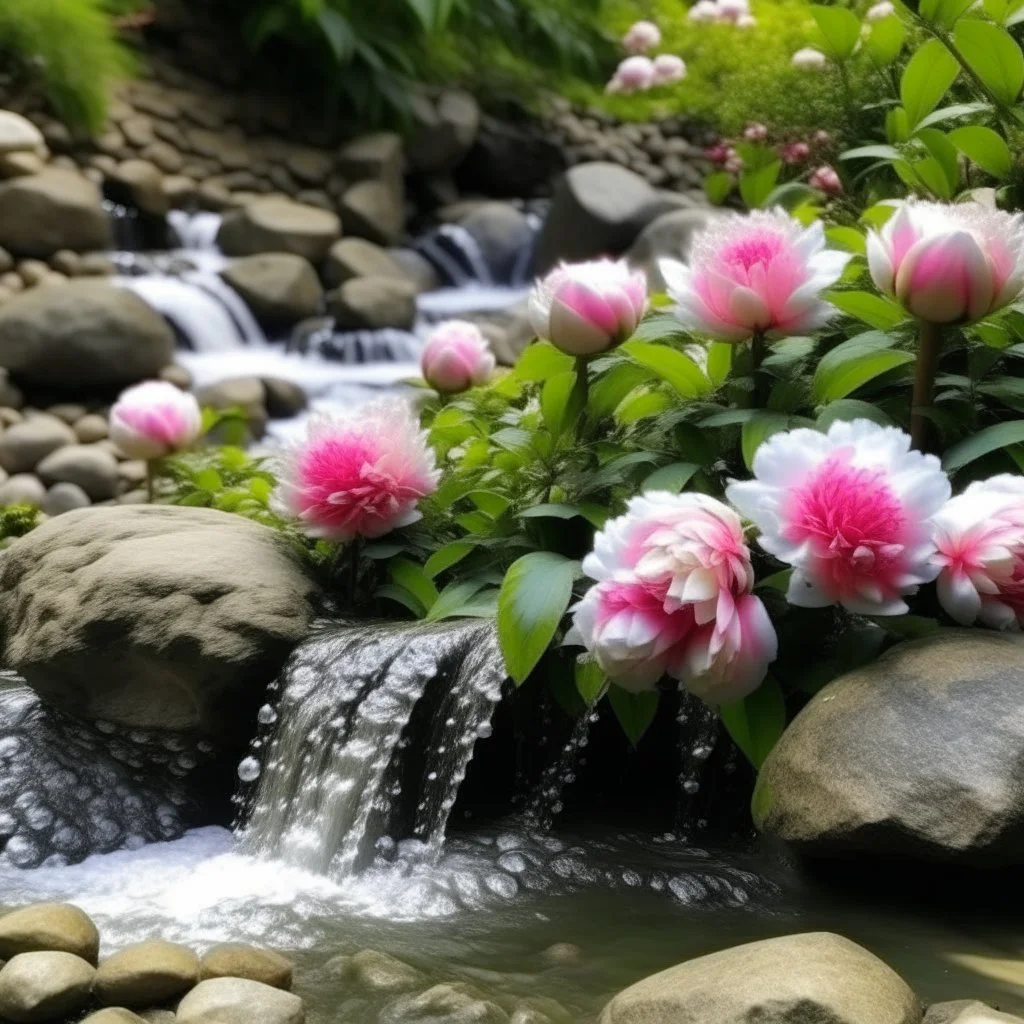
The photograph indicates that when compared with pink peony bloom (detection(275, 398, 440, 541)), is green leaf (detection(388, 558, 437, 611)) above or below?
below

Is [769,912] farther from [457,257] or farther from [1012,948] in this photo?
[457,257]

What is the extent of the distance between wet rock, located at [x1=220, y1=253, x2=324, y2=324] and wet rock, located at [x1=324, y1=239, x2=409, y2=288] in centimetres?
31

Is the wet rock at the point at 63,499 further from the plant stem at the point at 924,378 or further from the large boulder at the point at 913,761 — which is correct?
the large boulder at the point at 913,761

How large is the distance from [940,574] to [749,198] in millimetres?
2019

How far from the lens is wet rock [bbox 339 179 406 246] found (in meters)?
8.80

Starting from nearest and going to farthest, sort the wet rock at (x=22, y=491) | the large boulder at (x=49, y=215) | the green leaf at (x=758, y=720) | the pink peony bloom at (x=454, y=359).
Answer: the green leaf at (x=758, y=720) < the pink peony bloom at (x=454, y=359) < the wet rock at (x=22, y=491) < the large boulder at (x=49, y=215)

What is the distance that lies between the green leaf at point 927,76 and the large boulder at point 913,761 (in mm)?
1163

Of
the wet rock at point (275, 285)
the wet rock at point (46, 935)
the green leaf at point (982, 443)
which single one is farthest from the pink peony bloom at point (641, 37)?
the wet rock at point (46, 935)

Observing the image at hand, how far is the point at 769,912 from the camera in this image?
186 centimetres

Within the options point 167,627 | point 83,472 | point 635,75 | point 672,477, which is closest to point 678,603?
point 672,477

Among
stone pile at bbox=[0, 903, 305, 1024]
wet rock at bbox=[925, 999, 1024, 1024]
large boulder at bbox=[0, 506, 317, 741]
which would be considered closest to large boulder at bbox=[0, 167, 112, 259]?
large boulder at bbox=[0, 506, 317, 741]

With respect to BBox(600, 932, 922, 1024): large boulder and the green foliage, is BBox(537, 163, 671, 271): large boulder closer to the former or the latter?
the green foliage

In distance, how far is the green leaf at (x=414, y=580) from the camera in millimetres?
2488

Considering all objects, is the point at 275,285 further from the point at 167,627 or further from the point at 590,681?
the point at 590,681
